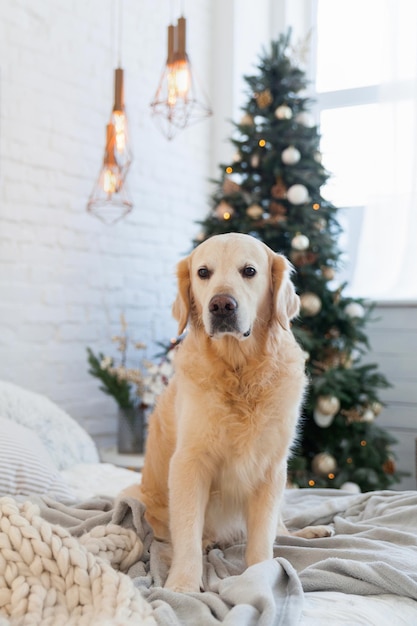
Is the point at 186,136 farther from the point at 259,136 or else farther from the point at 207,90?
the point at 259,136

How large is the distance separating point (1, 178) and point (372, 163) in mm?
2267

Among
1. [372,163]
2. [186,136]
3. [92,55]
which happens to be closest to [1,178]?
[92,55]

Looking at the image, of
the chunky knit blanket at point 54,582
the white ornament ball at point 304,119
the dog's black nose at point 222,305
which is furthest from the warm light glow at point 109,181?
the chunky knit blanket at point 54,582

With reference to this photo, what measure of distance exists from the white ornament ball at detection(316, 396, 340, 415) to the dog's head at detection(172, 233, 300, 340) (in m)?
1.65

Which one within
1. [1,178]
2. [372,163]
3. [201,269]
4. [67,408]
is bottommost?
[67,408]

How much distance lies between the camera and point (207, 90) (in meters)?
4.66

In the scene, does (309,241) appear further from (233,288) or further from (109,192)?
(233,288)

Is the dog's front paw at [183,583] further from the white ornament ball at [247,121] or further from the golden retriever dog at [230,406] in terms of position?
the white ornament ball at [247,121]

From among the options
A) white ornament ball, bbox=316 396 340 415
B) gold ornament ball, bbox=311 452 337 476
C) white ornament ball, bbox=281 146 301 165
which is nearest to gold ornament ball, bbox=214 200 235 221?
white ornament ball, bbox=281 146 301 165

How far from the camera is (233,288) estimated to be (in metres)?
1.56

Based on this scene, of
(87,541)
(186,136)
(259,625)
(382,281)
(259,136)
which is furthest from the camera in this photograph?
(186,136)

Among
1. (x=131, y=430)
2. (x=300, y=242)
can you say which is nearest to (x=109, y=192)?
(x=300, y=242)

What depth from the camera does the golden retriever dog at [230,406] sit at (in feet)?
4.99

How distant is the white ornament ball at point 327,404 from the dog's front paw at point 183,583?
2012 mm
